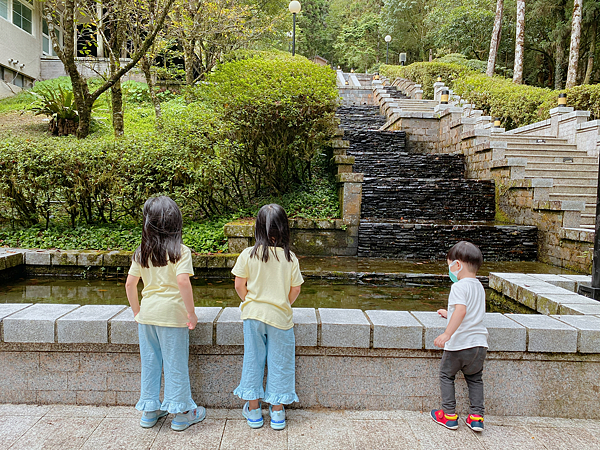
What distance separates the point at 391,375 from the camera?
297 centimetres

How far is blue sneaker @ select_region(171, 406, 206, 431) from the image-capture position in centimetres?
270

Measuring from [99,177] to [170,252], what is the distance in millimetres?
5690

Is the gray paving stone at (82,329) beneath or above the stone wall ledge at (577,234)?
beneath

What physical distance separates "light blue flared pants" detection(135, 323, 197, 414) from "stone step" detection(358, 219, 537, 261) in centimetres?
565

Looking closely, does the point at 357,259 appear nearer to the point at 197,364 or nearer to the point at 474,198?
the point at 474,198

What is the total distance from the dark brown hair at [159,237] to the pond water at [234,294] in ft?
8.13

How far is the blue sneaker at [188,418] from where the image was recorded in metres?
2.70

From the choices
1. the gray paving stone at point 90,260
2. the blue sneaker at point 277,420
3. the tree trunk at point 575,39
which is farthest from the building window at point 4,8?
the tree trunk at point 575,39

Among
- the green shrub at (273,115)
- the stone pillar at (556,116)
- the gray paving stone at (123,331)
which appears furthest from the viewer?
the stone pillar at (556,116)

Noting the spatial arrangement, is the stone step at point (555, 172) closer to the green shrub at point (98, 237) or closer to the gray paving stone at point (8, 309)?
the green shrub at point (98, 237)

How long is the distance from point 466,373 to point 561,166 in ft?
32.0

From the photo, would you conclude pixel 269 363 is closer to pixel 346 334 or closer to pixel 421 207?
pixel 346 334

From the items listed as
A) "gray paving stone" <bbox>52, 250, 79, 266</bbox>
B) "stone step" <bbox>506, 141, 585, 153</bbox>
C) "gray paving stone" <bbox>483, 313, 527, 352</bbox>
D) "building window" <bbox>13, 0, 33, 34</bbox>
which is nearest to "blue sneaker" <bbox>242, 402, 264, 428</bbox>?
"gray paving stone" <bbox>483, 313, 527, 352</bbox>

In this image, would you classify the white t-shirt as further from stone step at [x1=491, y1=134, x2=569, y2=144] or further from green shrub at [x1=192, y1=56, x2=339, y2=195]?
stone step at [x1=491, y1=134, x2=569, y2=144]
